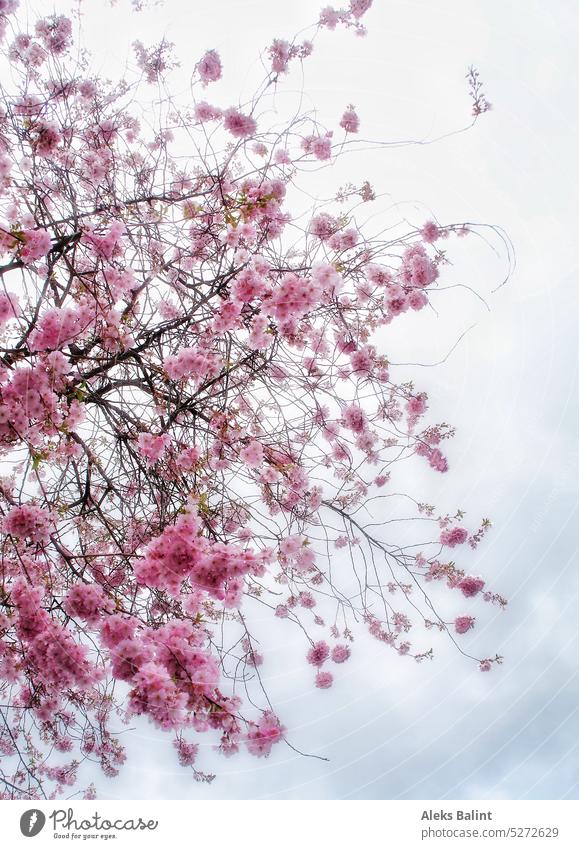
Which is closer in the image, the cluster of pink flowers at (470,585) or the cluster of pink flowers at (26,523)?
the cluster of pink flowers at (26,523)

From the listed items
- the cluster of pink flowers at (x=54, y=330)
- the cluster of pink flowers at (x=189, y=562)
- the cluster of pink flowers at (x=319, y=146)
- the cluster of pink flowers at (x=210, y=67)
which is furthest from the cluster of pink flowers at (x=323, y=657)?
the cluster of pink flowers at (x=210, y=67)

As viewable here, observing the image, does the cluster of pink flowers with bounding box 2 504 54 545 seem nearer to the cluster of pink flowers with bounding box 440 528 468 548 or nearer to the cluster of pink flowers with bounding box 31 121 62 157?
the cluster of pink flowers with bounding box 31 121 62 157

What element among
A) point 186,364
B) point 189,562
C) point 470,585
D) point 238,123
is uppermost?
point 238,123

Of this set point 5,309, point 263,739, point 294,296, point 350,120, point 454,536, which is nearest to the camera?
point 5,309

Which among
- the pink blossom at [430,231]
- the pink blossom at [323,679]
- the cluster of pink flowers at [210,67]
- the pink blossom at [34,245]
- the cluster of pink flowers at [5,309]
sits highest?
the cluster of pink flowers at [210,67]

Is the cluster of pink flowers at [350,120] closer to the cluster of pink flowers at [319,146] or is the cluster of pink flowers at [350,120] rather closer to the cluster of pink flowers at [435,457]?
the cluster of pink flowers at [319,146]

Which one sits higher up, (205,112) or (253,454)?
(205,112)

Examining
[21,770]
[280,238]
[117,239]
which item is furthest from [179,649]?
[21,770]

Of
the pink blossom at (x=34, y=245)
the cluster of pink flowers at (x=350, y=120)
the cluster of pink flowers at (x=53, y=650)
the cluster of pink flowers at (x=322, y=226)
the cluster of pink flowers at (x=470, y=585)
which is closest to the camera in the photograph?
the cluster of pink flowers at (x=53, y=650)

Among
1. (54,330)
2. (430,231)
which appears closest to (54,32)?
(54,330)

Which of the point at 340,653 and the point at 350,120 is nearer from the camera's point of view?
the point at 350,120

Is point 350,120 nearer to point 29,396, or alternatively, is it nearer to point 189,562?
point 29,396

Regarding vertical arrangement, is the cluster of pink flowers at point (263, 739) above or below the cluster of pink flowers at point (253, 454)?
below
